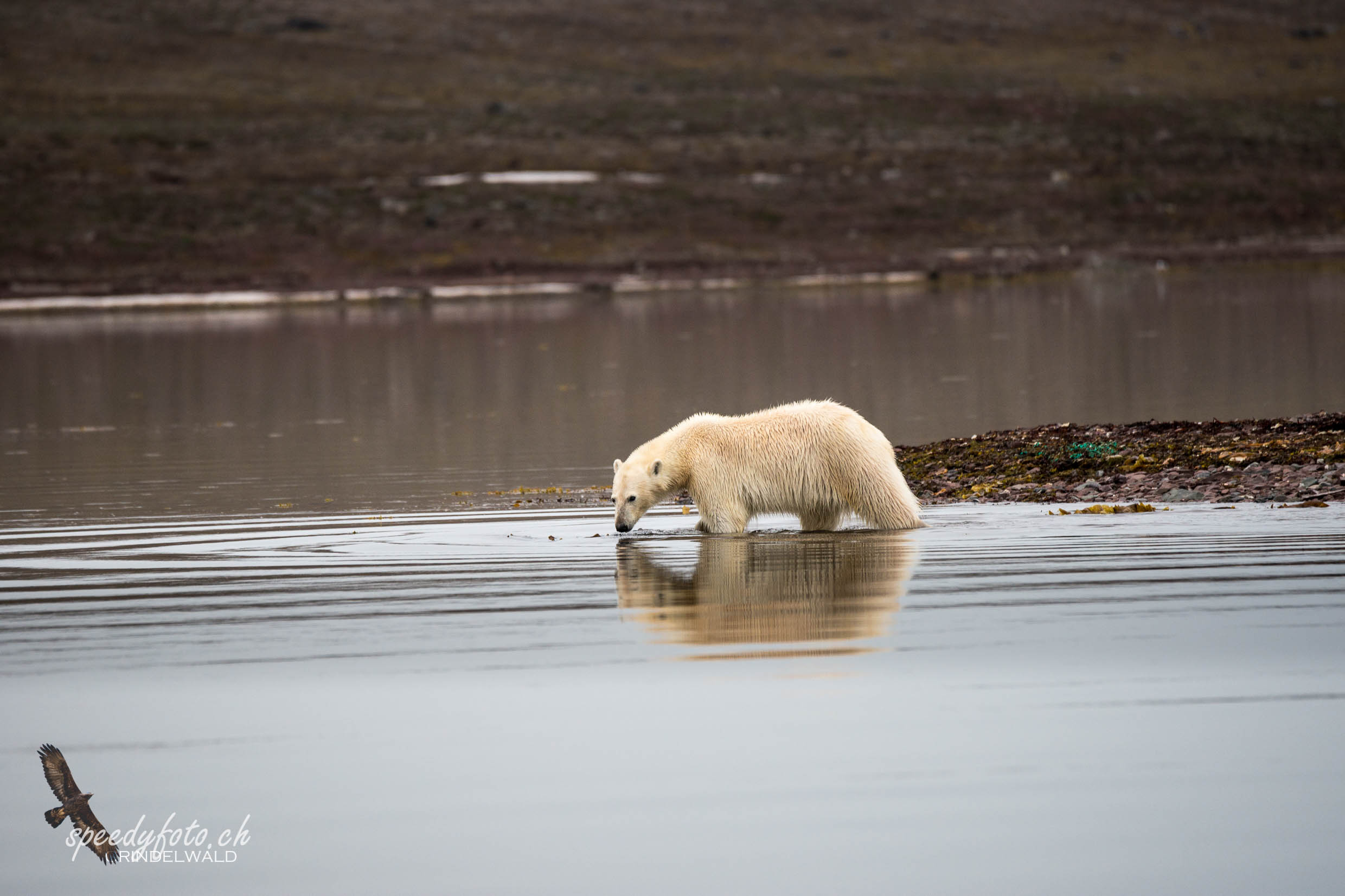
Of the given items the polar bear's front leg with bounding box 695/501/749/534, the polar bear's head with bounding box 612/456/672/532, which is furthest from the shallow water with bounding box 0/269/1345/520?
the polar bear's front leg with bounding box 695/501/749/534

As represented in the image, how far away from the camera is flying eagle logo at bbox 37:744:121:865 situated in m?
6.29

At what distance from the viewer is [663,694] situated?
775cm

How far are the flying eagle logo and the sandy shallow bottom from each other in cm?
8

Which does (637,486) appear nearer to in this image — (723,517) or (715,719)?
(723,517)

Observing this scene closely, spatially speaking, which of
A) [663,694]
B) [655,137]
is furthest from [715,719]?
[655,137]

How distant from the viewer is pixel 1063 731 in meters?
7.02

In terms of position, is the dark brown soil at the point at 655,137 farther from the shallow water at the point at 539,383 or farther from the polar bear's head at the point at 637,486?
the polar bear's head at the point at 637,486

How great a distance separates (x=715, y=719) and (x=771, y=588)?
317cm

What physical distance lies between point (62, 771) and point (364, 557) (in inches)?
220

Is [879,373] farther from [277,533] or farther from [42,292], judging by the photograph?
[42,292]

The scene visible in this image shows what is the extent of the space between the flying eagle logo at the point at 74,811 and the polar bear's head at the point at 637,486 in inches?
255

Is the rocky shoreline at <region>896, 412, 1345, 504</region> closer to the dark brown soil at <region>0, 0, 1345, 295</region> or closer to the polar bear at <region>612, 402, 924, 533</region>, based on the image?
the polar bear at <region>612, 402, 924, 533</region>

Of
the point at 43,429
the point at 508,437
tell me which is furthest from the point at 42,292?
the point at 508,437

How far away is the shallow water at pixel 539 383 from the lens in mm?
20047
